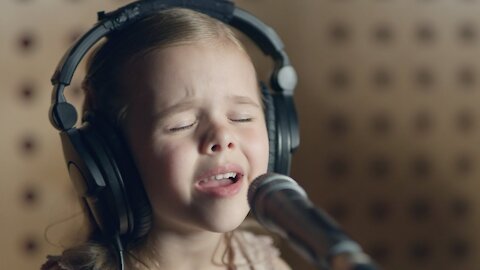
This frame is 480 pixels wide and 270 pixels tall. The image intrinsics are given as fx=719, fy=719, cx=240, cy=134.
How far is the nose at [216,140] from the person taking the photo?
0.84 metres

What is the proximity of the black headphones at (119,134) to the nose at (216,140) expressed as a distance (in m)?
0.08

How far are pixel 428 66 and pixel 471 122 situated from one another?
0.13 metres

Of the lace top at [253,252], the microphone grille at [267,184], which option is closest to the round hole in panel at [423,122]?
the lace top at [253,252]

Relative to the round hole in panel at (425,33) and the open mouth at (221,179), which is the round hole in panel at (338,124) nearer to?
the round hole in panel at (425,33)

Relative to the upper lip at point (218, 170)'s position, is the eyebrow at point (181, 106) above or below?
above

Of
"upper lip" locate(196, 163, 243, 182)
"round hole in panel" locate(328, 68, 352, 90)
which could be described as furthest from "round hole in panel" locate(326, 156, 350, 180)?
"upper lip" locate(196, 163, 243, 182)

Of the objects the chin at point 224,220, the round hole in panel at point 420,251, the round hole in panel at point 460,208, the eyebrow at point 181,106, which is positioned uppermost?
the eyebrow at point 181,106

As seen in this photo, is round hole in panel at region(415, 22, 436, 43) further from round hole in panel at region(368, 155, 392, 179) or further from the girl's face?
the girl's face

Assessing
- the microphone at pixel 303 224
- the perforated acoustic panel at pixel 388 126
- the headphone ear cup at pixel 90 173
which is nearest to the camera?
the microphone at pixel 303 224

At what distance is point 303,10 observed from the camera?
4.20ft

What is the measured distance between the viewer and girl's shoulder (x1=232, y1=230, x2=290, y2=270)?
1078mm

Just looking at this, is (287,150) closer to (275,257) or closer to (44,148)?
(275,257)

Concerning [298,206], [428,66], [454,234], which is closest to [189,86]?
[298,206]

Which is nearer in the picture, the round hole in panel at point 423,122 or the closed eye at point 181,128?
the closed eye at point 181,128
